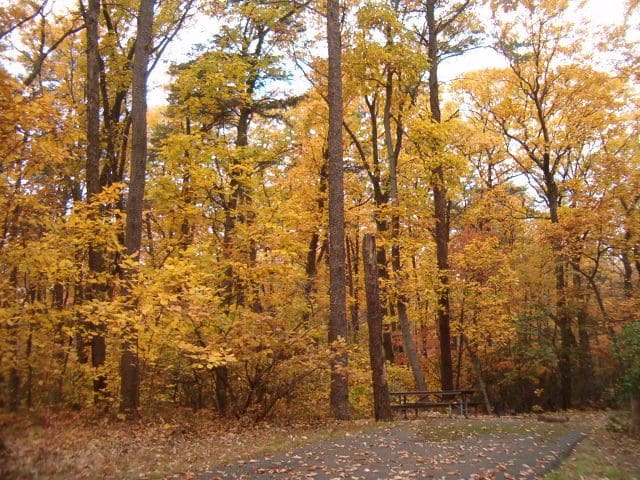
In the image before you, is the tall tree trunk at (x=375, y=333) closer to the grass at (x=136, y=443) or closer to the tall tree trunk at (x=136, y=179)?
the grass at (x=136, y=443)

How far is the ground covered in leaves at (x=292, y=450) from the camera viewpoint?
17.5 ft

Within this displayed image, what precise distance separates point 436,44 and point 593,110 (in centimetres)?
811

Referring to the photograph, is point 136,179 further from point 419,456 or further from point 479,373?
point 479,373

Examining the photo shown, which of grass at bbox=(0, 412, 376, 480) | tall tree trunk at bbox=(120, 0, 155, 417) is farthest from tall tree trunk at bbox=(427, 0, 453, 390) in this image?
tall tree trunk at bbox=(120, 0, 155, 417)

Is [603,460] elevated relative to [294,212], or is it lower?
lower

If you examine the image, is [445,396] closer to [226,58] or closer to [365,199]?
[365,199]

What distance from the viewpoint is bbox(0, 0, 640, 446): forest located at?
30.6 feet

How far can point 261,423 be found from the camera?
10609 mm

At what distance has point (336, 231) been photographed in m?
12.4

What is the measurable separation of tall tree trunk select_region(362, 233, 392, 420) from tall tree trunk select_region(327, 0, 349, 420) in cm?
69

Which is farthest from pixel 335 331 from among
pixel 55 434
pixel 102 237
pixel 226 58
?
pixel 226 58

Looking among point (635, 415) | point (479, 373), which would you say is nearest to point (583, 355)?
point (479, 373)

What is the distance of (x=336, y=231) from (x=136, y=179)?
188 inches

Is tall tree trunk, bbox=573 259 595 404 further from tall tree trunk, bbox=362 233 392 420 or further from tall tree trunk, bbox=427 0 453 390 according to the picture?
tall tree trunk, bbox=362 233 392 420
